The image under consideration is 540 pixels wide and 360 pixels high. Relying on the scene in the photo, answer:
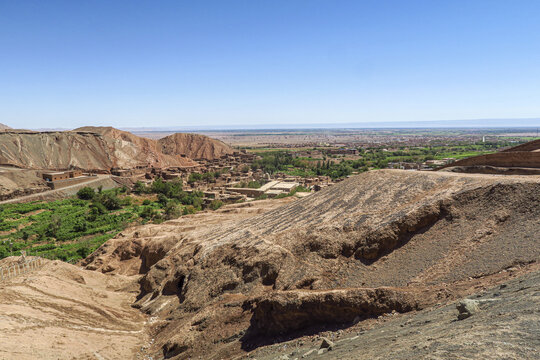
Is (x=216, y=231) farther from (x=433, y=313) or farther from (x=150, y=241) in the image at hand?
(x=433, y=313)

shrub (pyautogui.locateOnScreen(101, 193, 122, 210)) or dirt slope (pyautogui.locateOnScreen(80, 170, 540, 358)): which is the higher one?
dirt slope (pyautogui.locateOnScreen(80, 170, 540, 358))

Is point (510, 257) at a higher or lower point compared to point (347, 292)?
higher

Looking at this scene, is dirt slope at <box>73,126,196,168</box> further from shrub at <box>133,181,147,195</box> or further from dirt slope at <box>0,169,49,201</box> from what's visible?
shrub at <box>133,181,147,195</box>

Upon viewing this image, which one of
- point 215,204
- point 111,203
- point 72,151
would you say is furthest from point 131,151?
point 215,204

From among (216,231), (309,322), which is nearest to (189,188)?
(216,231)

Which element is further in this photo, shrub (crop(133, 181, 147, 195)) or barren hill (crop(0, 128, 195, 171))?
barren hill (crop(0, 128, 195, 171))

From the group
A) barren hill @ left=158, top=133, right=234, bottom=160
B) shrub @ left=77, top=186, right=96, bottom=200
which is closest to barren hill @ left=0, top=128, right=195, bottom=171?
barren hill @ left=158, top=133, right=234, bottom=160
